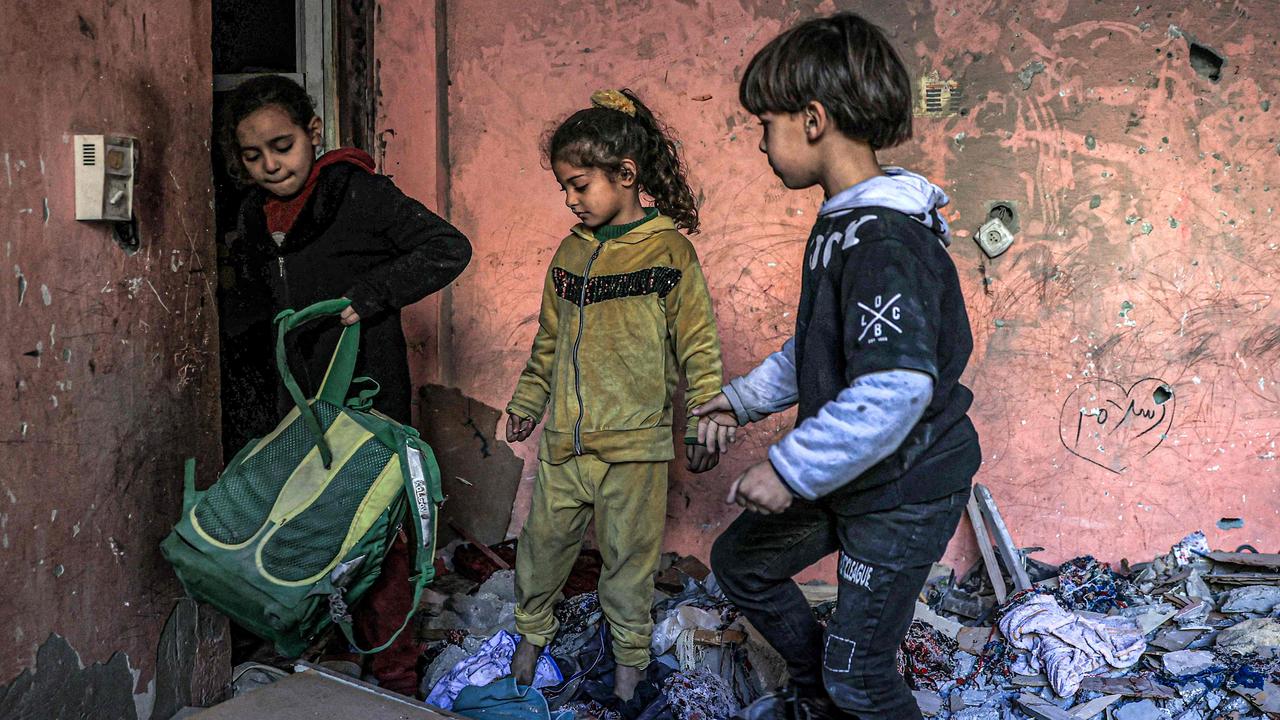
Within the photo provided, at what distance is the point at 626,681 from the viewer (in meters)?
2.83

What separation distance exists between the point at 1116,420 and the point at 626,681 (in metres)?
2.16

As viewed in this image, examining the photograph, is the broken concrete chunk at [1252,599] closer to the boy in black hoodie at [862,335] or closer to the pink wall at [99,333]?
the boy in black hoodie at [862,335]

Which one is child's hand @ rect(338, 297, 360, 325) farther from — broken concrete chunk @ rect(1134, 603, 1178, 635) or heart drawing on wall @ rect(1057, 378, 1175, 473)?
broken concrete chunk @ rect(1134, 603, 1178, 635)

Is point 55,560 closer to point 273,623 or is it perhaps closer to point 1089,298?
point 273,623

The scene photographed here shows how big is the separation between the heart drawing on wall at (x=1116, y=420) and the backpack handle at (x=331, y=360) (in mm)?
2653

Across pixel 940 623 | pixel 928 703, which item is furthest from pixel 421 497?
pixel 940 623

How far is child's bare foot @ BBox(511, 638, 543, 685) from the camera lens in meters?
2.85

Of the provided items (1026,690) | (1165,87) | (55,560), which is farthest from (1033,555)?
(55,560)

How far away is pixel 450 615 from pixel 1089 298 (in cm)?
266

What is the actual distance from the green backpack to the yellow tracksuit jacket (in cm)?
49

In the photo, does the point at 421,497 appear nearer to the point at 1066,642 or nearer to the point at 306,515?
the point at 306,515

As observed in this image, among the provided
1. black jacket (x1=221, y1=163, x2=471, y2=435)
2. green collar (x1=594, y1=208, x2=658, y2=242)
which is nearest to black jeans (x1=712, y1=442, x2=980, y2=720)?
green collar (x1=594, y1=208, x2=658, y2=242)

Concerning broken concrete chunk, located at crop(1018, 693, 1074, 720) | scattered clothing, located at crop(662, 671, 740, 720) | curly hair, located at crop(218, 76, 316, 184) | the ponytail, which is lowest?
broken concrete chunk, located at crop(1018, 693, 1074, 720)

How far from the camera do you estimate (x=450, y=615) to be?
3490 millimetres
